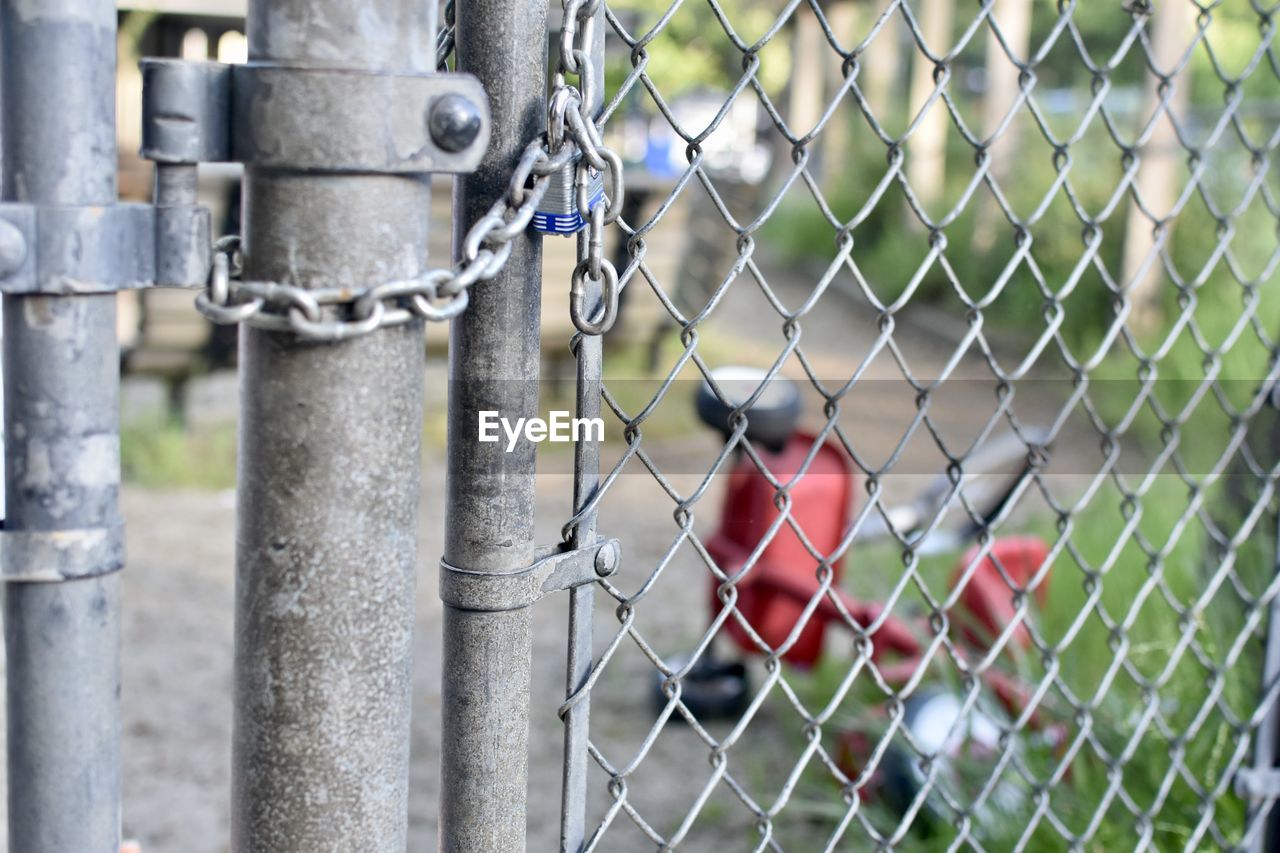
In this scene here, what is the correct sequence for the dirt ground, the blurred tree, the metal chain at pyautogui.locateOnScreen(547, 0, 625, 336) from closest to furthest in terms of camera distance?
the metal chain at pyautogui.locateOnScreen(547, 0, 625, 336) → the dirt ground → the blurred tree

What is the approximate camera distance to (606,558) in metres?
1.20

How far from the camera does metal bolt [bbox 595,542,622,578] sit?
1197 millimetres

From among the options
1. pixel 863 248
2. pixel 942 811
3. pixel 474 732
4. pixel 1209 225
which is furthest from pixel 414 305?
pixel 863 248

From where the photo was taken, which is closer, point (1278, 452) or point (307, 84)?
point (307, 84)

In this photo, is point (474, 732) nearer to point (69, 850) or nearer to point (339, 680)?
point (339, 680)

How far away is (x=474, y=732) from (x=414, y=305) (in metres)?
0.38

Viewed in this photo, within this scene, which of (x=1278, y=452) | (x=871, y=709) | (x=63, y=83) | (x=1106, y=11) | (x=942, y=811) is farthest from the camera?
(x=1106, y=11)

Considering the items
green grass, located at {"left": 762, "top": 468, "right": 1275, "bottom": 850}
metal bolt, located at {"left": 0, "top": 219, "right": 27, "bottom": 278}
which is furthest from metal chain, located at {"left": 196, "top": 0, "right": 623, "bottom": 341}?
green grass, located at {"left": 762, "top": 468, "right": 1275, "bottom": 850}

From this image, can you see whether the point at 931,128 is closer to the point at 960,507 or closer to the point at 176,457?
the point at 960,507

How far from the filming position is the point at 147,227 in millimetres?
915

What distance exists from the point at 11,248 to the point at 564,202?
0.39 metres

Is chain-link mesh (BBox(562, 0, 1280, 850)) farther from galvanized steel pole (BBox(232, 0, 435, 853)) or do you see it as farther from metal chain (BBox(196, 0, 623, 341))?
galvanized steel pole (BBox(232, 0, 435, 853))

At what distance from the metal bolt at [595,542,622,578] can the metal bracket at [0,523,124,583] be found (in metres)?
0.42

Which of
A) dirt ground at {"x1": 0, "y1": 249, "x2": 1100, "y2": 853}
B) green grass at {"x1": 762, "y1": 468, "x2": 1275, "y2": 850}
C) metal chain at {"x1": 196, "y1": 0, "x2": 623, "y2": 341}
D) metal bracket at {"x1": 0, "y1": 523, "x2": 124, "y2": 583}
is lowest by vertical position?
dirt ground at {"x1": 0, "y1": 249, "x2": 1100, "y2": 853}
